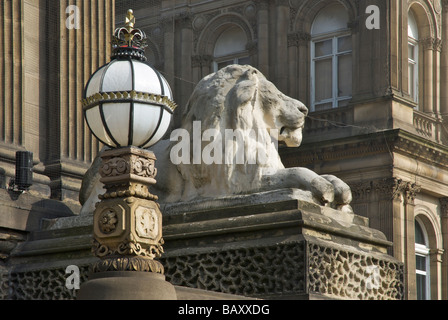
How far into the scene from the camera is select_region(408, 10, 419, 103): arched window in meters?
42.3

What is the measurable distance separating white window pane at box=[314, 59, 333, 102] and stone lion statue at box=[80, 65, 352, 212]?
27661mm

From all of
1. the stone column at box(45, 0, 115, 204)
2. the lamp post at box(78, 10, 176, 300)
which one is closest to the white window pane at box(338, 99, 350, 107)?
the stone column at box(45, 0, 115, 204)

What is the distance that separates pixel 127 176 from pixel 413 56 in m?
33.7

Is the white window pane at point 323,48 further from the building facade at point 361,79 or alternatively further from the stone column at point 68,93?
the stone column at point 68,93

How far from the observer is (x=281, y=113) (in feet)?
47.8

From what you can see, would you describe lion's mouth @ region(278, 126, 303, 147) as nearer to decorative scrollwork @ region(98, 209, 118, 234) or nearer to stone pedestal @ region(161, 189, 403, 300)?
stone pedestal @ region(161, 189, 403, 300)

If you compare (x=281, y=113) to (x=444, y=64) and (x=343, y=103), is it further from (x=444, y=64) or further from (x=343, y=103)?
(x=444, y=64)

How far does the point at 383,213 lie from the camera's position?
126 ft

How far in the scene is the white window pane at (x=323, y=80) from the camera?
139 ft

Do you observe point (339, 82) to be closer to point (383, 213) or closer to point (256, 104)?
point (383, 213)

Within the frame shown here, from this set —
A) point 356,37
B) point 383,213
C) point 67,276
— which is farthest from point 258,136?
point 356,37

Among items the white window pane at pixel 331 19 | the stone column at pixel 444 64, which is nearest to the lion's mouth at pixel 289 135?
the white window pane at pixel 331 19

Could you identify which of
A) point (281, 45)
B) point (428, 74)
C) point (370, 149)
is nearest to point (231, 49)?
point (281, 45)

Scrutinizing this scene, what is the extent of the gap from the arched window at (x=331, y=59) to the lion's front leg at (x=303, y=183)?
2798 cm
